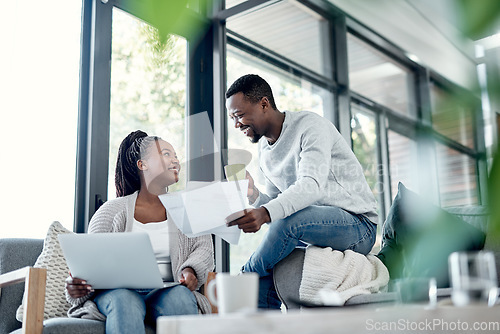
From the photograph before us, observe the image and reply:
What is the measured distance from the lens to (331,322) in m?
0.73

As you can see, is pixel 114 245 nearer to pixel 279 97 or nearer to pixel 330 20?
pixel 279 97

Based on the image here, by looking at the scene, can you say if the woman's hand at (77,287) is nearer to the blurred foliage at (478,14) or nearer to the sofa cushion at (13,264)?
the sofa cushion at (13,264)

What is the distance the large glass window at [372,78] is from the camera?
358 cm

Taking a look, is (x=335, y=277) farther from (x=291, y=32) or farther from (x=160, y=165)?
(x=291, y=32)

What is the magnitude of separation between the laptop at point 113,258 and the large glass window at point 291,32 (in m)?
2.19

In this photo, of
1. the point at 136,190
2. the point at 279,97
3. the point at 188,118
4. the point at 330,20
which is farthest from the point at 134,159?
the point at 330,20

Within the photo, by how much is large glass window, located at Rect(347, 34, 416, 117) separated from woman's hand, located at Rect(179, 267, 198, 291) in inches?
86.9

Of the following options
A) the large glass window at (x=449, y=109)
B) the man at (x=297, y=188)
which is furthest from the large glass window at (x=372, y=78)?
the large glass window at (x=449, y=109)

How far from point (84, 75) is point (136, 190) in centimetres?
85

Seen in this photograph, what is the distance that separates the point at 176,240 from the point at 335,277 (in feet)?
2.01

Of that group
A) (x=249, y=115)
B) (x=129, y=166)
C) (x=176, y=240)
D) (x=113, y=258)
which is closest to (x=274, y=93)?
(x=249, y=115)

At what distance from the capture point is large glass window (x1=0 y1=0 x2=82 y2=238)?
2354mm

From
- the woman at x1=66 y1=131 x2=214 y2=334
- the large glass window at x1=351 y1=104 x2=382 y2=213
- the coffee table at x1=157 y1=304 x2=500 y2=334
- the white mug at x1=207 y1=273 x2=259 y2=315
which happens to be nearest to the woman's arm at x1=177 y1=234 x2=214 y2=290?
the woman at x1=66 y1=131 x2=214 y2=334

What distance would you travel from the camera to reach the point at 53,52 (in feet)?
8.55
